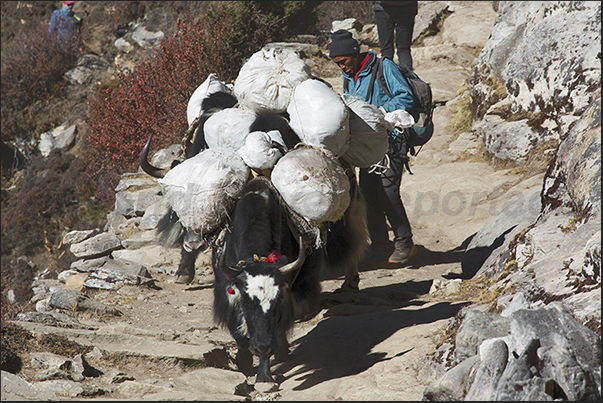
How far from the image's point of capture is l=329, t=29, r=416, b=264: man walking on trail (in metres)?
4.70

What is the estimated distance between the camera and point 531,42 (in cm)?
725

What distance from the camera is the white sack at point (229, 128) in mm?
3910

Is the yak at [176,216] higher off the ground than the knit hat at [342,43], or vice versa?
the knit hat at [342,43]

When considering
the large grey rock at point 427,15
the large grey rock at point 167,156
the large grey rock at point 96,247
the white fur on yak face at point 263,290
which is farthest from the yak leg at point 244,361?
the large grey rock at point 427,15

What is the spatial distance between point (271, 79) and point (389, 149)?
170cm

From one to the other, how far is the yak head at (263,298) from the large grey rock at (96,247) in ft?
11.4

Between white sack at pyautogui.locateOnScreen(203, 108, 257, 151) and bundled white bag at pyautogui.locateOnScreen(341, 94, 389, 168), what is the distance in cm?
72

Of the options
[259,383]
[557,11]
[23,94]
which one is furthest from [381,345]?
[23,94]

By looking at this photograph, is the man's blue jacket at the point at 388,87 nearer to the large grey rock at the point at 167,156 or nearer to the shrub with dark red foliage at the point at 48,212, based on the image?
the large grey rock at the point at 167,156

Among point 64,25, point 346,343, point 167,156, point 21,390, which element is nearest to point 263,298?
point 346,343

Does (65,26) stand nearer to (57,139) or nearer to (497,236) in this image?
(57,139)

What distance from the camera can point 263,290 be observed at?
9.53 feet

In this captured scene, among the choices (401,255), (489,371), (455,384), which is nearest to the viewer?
(489,371)

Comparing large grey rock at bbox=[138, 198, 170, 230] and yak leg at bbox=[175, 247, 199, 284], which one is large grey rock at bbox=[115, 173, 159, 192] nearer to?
large grey rock at bbox=[138, 198, 170, 230]
